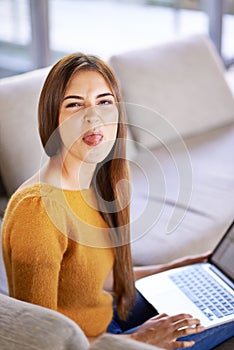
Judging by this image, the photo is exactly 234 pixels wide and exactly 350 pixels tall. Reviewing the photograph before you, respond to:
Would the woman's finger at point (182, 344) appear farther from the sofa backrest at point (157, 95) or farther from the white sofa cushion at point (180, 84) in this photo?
the white sofa cushion at point (180, 84)

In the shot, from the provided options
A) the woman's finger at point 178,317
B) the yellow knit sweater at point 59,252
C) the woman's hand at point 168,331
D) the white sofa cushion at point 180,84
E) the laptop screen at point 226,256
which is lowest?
the white sofa cushion at point 180,84

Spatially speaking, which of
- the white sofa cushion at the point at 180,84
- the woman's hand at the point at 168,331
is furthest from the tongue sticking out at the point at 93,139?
the white sofa cushion at the point at 180,84

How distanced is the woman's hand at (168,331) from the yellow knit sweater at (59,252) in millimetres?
138

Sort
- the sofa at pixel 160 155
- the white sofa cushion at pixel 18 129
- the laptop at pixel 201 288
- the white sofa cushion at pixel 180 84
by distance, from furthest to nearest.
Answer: the white sofa cushion at pixel 180 84 < the white sofa cushion at pixel 18 129 < the laptop at pixel 201 288 < the sofa at pixel 160 155

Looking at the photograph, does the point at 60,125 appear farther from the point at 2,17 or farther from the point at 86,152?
the point at 2,17

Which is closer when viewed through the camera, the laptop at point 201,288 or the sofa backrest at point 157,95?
the laptop at point 201,288

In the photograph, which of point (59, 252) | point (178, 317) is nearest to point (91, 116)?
point (59, 252)

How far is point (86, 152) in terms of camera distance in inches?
55.5

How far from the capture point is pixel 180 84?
8.89 feet

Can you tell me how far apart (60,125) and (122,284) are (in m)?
0.43

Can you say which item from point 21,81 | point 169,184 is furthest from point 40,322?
point 21,81

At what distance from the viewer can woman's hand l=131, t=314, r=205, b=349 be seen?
140 centimetres

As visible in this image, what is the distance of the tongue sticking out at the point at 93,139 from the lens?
1.39 metres

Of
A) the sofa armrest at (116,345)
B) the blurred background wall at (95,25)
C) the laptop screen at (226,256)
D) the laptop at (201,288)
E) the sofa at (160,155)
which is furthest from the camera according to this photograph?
the blurred background wall at (95,25)
